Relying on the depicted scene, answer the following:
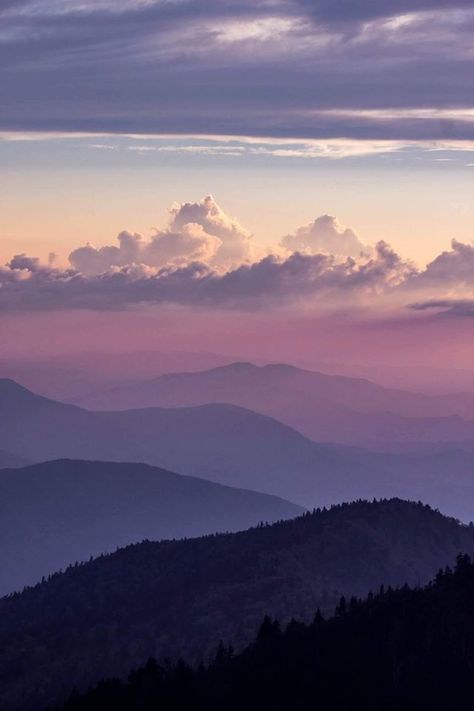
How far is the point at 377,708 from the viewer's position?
200 meters

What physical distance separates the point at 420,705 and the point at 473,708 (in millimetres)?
7862

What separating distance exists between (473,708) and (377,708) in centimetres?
1420

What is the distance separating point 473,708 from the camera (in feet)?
639

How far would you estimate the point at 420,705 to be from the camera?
198 m

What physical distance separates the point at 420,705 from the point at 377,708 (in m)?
6.39
